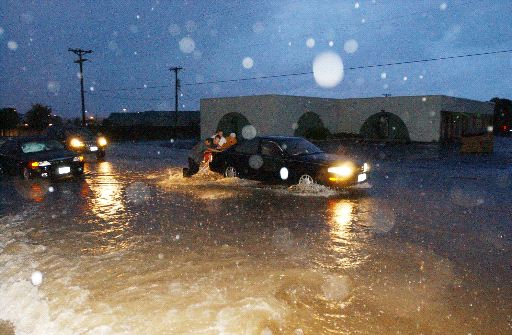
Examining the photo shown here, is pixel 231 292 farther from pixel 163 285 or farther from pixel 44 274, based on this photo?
pixel 44 274

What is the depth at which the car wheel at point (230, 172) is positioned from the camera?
485 inches

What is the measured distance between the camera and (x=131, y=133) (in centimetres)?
5503

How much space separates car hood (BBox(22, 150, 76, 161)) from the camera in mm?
13086

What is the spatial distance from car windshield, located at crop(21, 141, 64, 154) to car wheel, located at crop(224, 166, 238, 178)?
19.9ft

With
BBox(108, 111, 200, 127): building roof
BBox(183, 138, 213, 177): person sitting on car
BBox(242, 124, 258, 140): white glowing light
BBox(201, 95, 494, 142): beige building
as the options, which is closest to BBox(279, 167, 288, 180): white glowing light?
BBox(183, 138, 213, 177): person sitting on car

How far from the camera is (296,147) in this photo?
11.5 meters

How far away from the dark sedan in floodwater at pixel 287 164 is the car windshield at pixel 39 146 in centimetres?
567

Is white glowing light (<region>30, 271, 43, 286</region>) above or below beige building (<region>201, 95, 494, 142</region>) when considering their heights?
below

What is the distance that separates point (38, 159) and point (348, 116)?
30991 mm

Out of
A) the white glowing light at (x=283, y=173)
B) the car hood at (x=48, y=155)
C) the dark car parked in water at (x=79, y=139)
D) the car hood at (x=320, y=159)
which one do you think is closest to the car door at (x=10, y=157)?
the car hood at (x=48, y=155)

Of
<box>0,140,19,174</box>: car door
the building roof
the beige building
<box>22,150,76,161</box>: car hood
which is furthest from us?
the building roof

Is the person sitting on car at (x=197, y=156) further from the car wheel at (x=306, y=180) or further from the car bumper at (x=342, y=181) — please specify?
the car bumper at (x=342, y=181)

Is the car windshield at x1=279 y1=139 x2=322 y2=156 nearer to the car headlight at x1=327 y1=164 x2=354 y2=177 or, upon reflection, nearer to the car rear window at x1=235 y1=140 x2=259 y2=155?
the car rear window at x1=235 y1=140 x2=259 y2=155

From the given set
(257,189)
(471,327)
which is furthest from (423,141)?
(471,327)
